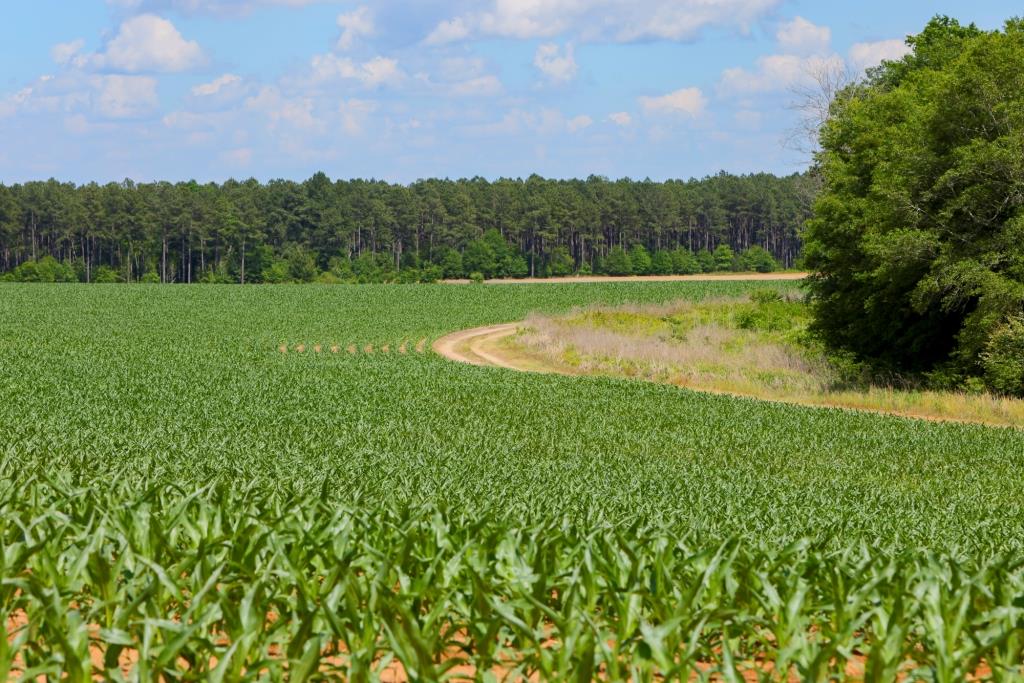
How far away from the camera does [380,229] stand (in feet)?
478

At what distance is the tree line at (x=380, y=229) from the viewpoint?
5143 inches

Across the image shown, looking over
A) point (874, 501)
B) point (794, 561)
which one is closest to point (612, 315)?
point (874, 501)

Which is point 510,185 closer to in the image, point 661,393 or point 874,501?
point 661,393

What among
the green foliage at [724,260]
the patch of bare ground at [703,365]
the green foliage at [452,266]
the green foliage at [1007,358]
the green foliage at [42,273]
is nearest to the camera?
the green foliage at [1007,358]

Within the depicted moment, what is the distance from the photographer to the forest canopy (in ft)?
98.8

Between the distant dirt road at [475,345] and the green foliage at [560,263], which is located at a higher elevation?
the green foliage at [560,263]

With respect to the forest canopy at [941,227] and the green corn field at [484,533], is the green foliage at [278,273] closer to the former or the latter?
the forest canopy at [941,227]

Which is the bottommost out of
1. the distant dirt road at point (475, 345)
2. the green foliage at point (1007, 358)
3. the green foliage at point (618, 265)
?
the distant dirt road at point (475, 345)

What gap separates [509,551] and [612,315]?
4883 centimetres

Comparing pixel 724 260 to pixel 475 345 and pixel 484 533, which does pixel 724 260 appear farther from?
pixel 484 533

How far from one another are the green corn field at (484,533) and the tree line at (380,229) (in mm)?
94416

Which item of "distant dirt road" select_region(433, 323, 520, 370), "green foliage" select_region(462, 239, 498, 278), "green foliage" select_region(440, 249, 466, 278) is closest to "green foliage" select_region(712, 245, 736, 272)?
"green foliage" select_region(462, 239, 498, 278)

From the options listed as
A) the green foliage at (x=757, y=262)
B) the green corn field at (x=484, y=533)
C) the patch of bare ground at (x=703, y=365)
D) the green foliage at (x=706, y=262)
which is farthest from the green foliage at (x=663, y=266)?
the green corn field at (x=484, y=533)

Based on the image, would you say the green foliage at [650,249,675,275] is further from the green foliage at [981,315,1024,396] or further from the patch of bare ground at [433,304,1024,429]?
the green foliage at [981,315,1024,396]
